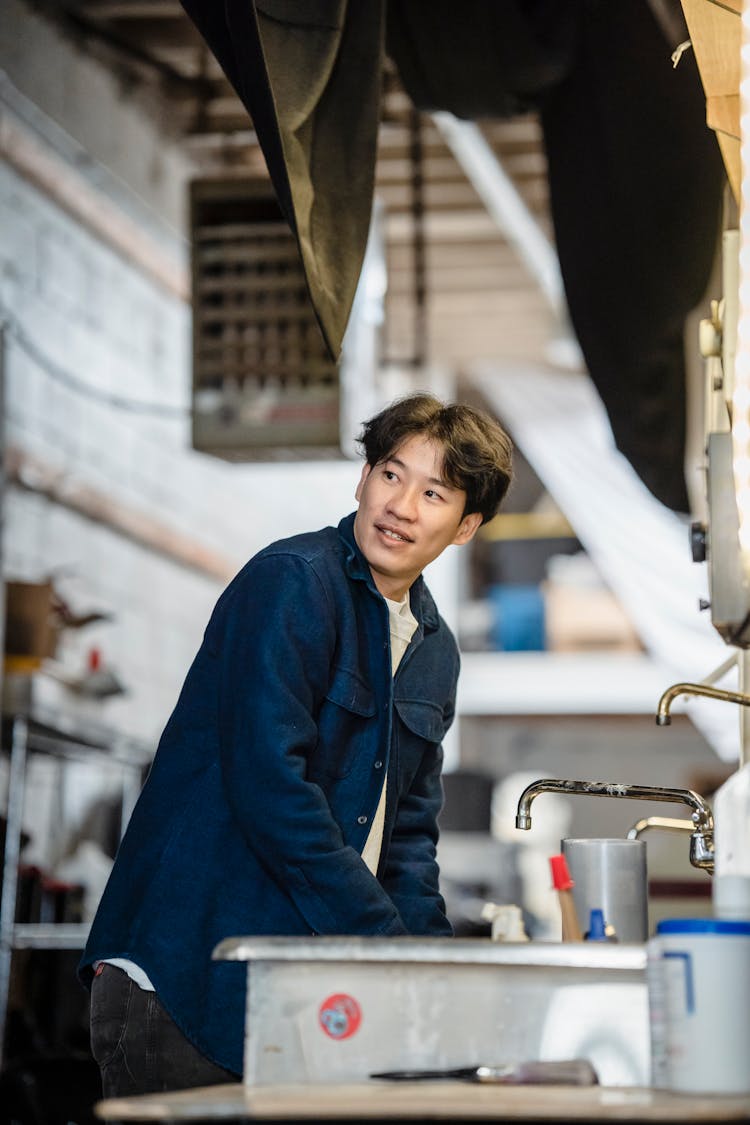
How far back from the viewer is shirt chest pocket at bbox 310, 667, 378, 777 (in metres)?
2.24

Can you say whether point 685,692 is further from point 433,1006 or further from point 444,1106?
point 444,1106

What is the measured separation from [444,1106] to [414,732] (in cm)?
106

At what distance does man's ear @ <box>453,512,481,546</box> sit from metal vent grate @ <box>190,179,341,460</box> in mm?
3002

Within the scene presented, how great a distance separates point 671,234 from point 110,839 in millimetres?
3051

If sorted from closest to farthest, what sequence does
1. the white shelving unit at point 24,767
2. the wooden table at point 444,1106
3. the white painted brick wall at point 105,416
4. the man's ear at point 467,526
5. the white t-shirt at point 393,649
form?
the wooden table at point 444,1106 → the white t-shirt at point 393,649 → the man's ear at point 467,526 → the white shelving unit at point 24,767 → the white painted brick wall at point 105,416

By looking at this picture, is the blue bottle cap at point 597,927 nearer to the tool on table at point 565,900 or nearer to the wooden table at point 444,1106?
the tool on table at point 565,900

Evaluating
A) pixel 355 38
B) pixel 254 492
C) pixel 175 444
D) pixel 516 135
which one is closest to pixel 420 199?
pixel 516 135

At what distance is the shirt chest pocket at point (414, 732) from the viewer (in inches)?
94.3

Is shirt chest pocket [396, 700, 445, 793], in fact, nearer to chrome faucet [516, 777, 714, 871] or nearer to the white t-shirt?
the white t-shirt

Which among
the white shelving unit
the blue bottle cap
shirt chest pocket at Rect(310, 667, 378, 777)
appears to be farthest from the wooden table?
the white shelving unit

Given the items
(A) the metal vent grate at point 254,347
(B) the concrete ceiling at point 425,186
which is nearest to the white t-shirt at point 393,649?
(B) the concrete ceiling at point 425,186

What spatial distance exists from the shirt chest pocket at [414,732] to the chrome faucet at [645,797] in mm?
174

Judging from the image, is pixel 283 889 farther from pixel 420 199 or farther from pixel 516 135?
pixel 516 135

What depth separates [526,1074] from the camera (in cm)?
155
